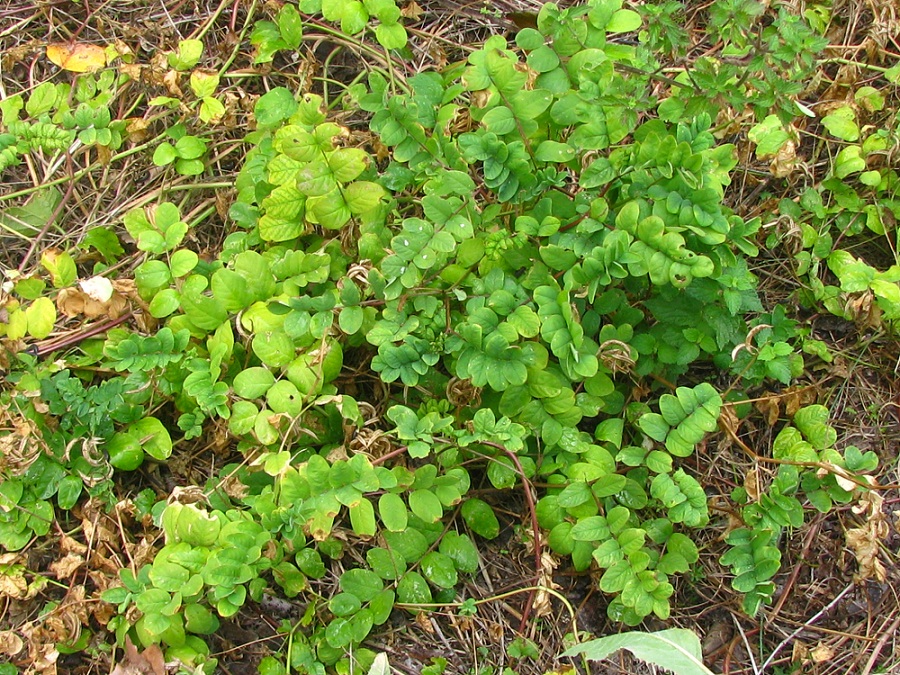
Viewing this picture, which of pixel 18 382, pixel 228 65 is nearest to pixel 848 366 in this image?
pixel 228 65

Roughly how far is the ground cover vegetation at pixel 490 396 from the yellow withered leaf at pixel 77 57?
842 millimetres

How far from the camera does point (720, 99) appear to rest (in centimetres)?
230

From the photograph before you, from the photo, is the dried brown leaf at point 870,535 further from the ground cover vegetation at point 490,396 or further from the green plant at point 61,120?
the green plant at point 61,120

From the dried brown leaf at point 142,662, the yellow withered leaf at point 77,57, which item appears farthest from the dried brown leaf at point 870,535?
the yellow withered leaf at point 77,57

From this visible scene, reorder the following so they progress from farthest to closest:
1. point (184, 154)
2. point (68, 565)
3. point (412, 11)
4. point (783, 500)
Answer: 1. point (412, 11)
2. point (184, 154)
3. point (68, 565)
4. point (783, 500)

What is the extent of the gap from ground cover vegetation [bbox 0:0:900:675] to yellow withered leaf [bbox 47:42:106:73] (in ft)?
2.76

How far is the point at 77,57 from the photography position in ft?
10.9

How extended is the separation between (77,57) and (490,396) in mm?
2264

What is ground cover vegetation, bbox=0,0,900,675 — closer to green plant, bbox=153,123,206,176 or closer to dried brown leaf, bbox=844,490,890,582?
dried brown leaf, bbox=844,490,890,582

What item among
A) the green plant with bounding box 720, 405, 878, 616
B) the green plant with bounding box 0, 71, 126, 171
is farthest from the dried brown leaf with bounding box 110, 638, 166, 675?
the green plant with bounding box 0, 71, 126, 171

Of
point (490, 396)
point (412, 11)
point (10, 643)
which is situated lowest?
point (10, 643)

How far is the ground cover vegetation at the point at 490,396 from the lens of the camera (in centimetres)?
227

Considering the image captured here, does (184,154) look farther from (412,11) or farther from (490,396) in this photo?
(490,396)

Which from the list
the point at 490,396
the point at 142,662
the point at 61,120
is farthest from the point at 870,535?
the point at 61,120
